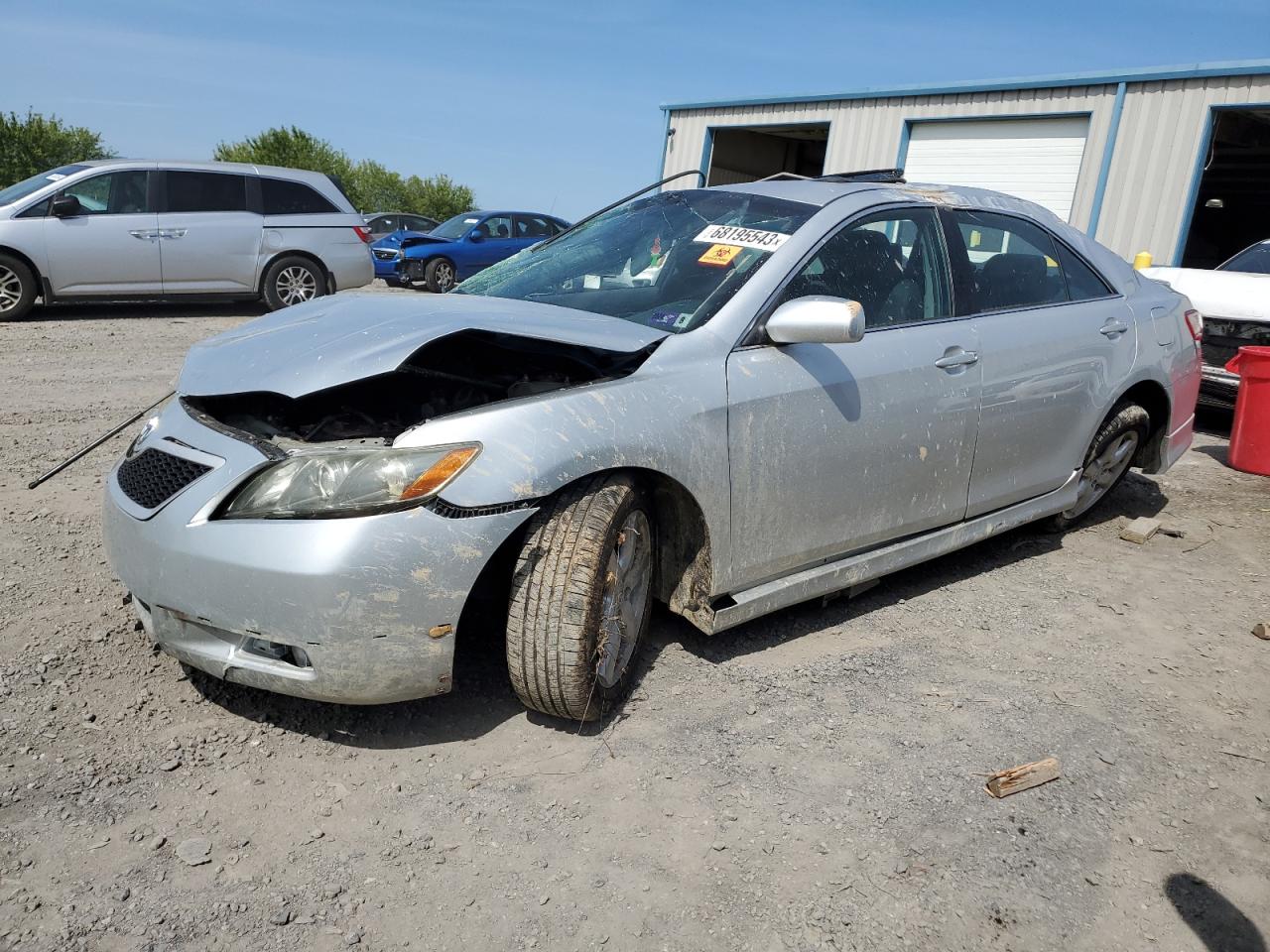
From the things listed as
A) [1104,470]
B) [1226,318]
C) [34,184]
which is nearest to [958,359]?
[1104,470]

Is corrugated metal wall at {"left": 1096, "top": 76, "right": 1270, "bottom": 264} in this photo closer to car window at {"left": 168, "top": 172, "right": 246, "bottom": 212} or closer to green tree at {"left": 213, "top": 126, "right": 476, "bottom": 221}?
car window at {"left": 168, "top": 172, "right": 246, "bottom": 212}

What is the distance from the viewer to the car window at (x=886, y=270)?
135 inches

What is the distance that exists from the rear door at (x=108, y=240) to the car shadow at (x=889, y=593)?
9424mm

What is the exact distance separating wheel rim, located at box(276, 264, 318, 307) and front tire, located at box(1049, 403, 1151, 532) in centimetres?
941

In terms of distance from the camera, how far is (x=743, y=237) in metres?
3.45

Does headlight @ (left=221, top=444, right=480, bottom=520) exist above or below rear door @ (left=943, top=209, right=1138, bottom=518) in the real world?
below

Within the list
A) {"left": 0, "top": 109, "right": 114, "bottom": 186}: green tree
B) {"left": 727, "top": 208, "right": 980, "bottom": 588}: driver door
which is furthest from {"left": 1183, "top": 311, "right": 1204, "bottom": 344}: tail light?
{"left": 0, "top": 109, "right": 114, "bottom": 186}: green tree

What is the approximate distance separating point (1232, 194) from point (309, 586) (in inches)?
1055

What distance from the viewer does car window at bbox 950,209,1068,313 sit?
3.92 m

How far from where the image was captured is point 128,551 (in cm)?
269

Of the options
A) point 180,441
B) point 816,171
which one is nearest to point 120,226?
point 180,441

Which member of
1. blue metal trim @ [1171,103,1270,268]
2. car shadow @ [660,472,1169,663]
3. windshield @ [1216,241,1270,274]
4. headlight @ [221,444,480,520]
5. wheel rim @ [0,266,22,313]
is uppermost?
blue metal trim @ [1171,103,1270,268]

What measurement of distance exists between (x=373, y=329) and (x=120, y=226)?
30.8 ft

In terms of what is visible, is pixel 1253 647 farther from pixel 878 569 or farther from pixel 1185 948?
pixel 1185 948
